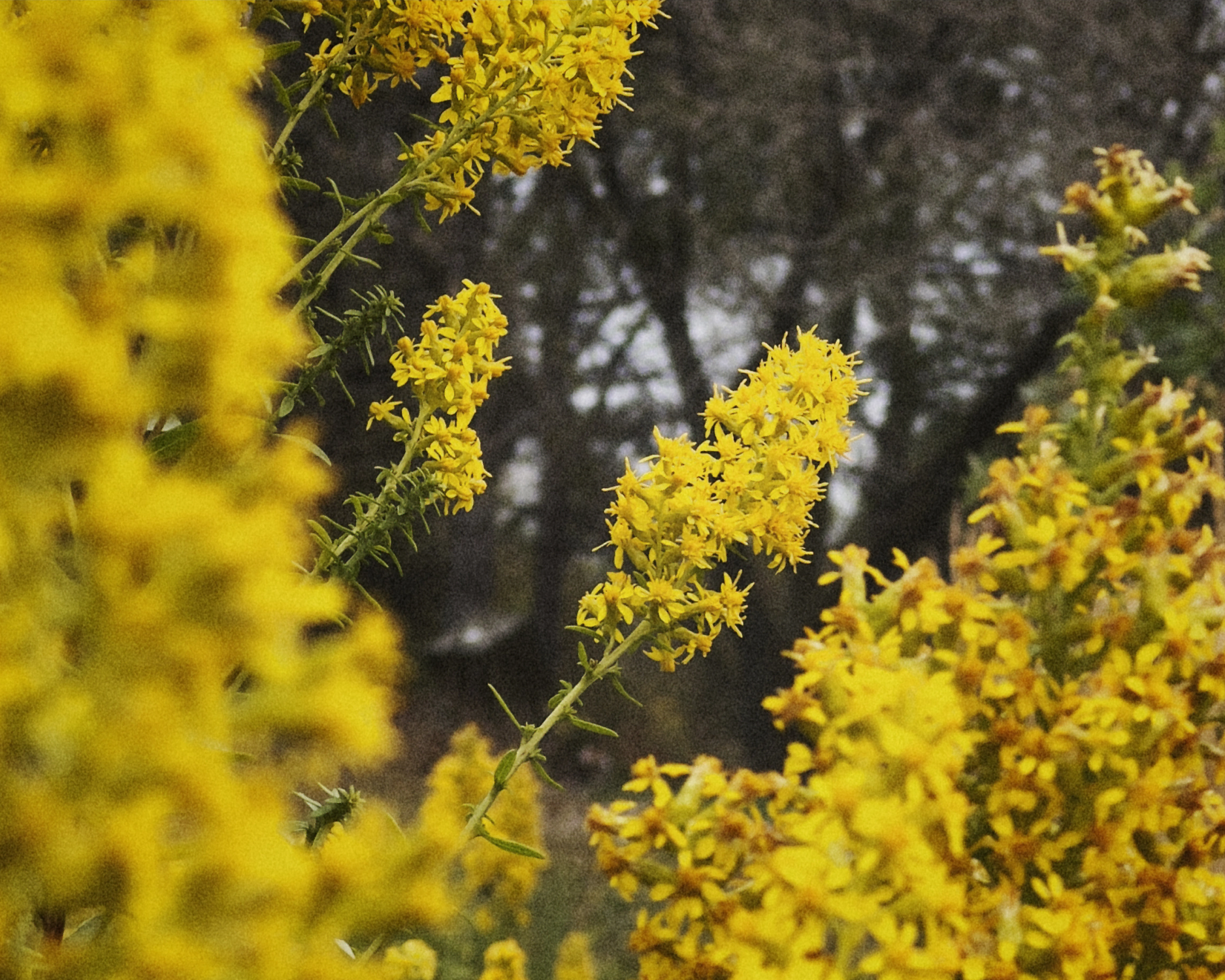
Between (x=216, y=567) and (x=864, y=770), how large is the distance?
427 mm

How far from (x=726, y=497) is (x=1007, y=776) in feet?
2.07

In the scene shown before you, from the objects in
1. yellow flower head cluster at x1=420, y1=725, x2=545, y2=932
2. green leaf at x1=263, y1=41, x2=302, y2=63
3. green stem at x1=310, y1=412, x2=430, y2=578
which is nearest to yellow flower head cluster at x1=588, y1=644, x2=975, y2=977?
green stem at x1=310, y1=412, x2=430, y2=578

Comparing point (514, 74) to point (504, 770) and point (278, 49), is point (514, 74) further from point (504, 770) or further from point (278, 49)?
point (504, 770)

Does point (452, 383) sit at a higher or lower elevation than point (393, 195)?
lower

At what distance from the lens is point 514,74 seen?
1.27 metres

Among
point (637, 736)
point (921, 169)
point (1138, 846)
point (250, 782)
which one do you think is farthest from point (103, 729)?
point (637, 736)

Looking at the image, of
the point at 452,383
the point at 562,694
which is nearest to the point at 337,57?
the point at 452,383

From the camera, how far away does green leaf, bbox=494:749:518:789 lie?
1159 millimetres

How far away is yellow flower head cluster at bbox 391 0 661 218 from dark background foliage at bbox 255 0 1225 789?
185 inches

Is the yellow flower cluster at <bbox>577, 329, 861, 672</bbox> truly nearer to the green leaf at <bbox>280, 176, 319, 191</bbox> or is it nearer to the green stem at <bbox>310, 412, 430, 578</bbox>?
the green stem at <bbox>310, 412, 430, 578</bbox>

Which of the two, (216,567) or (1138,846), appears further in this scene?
(1138,846)

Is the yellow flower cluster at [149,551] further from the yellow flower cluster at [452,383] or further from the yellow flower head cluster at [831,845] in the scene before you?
the yellow flower cluster at [452,383]

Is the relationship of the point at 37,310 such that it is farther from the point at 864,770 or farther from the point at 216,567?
the point at 864,770

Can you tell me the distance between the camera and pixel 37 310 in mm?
360
